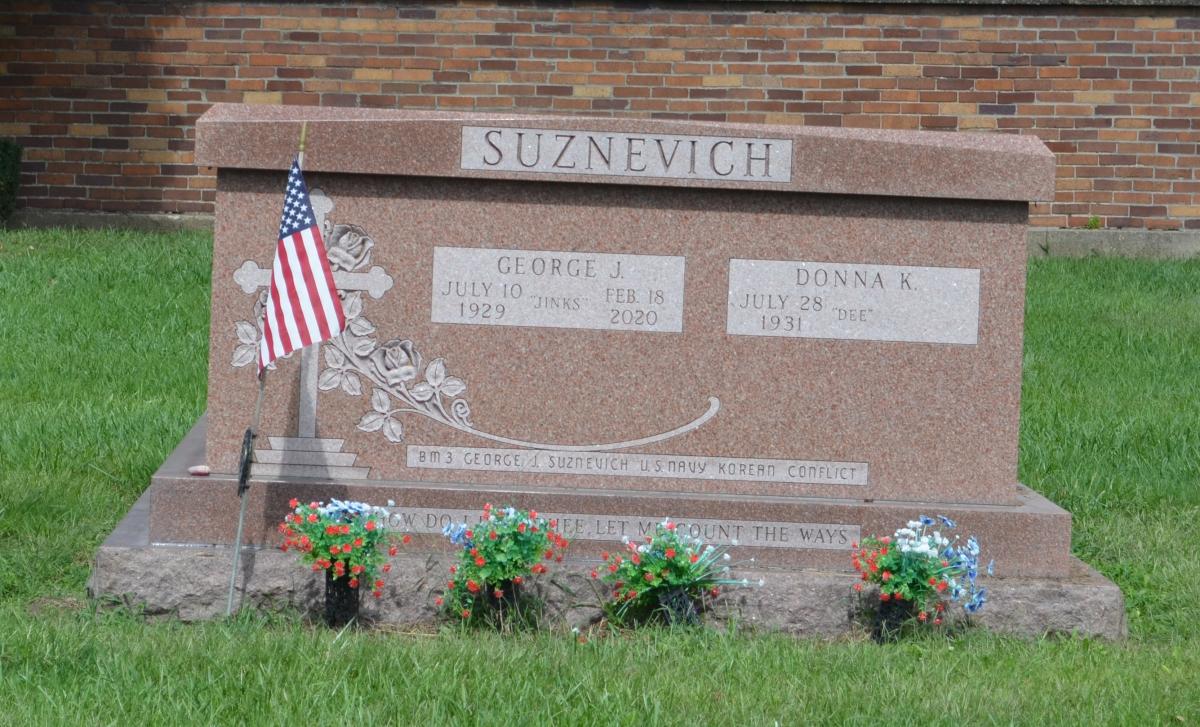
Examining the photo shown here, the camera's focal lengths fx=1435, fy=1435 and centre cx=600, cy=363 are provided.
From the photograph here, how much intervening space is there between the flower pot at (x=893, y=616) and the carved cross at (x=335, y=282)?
1928 millimetres

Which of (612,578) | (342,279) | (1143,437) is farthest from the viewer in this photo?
(1143,437)

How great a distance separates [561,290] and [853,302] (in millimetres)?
982

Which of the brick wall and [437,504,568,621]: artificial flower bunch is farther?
the brick wall

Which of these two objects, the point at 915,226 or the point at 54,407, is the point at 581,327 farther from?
the point at 54,407

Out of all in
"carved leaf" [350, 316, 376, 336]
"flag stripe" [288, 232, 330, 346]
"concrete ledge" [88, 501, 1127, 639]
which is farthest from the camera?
"carved leaf" [350, 316, 376, 336]

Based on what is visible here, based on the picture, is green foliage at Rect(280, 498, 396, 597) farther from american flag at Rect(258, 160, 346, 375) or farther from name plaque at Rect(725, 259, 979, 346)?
name plaque at Rect(725, 259, 979, 346)

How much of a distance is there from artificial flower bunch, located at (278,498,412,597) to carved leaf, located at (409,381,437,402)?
454 millimetres

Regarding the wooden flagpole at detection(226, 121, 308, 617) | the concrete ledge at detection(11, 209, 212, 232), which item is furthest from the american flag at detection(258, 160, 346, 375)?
the concrete ledge at detection(11, 209, 212, 232)

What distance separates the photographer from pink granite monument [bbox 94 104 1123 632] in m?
4.71

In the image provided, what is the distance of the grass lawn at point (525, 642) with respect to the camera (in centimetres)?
350

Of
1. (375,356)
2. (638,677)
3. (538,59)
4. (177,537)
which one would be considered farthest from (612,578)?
(538,59)

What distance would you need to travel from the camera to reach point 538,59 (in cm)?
1195

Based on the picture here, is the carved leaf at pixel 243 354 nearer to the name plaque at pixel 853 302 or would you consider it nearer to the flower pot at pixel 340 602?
the flower pot at pixel 340 602

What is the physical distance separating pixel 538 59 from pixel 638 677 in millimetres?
8877
